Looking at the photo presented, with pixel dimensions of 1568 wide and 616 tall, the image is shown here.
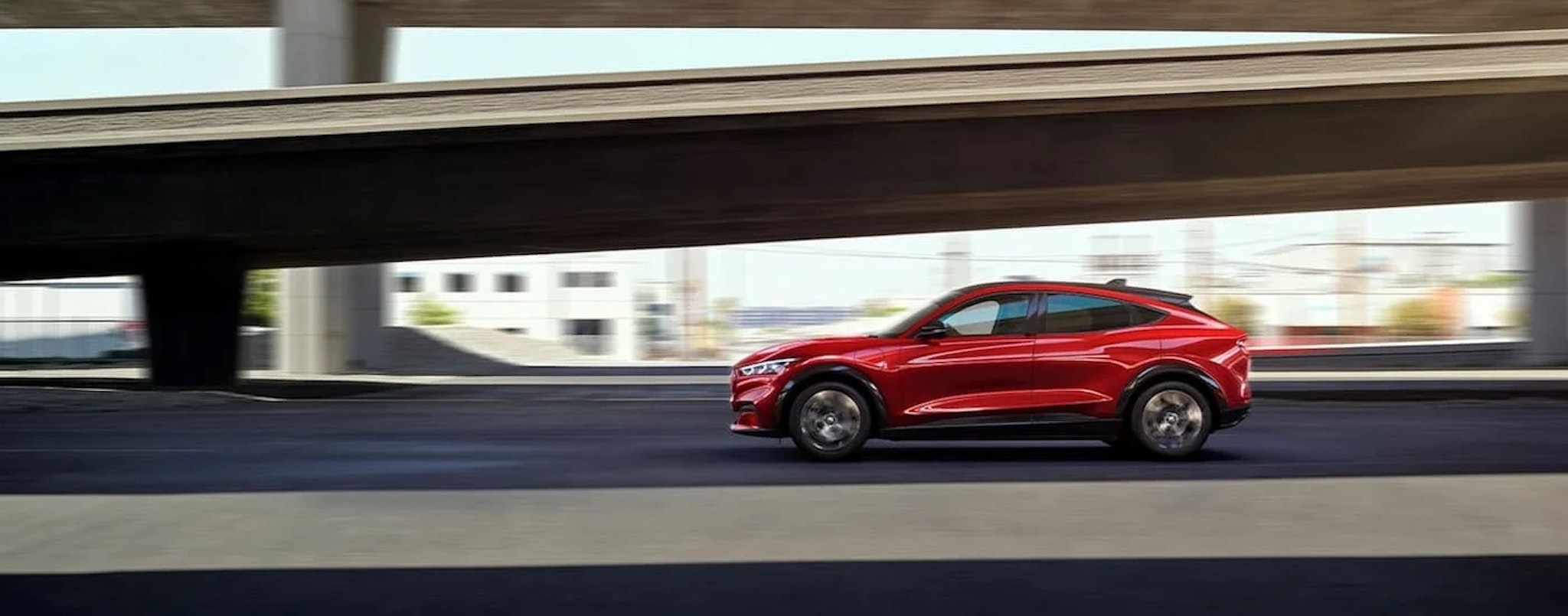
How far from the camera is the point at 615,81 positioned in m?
20.1

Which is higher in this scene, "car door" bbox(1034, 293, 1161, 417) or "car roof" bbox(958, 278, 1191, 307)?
"car roof" bbox(958, 278, 1191, 307)

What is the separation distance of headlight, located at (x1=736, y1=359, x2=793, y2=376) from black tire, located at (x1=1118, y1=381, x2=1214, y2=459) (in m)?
2.81

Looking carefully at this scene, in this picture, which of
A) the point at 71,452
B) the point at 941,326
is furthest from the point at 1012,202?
the point at 71,452

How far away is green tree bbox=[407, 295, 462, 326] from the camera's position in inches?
2938

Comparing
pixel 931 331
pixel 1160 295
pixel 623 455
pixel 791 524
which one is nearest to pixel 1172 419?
pixel 1160 295

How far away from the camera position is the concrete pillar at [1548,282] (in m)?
35.0

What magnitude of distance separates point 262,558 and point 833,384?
196 inches

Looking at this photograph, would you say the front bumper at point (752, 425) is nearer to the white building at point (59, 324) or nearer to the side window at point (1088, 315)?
the side window at point (1088, 315)

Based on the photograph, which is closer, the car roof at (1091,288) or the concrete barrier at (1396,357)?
the car roof at (1091,288)

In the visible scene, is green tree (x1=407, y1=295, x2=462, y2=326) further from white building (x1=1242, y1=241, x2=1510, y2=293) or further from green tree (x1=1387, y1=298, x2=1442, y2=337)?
green tree (x1=1387, y1=298, x2=1442, y2=337)

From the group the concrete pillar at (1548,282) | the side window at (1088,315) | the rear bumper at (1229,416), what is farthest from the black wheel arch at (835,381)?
the concrete pillar at (1548,282)

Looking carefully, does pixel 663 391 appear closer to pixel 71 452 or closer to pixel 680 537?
pixel 71 452

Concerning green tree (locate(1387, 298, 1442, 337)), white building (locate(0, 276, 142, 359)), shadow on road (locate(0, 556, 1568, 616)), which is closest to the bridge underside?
shadow on road (locate(0, 556, 1568, 616))

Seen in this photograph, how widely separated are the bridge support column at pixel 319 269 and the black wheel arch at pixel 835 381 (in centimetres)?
2426
